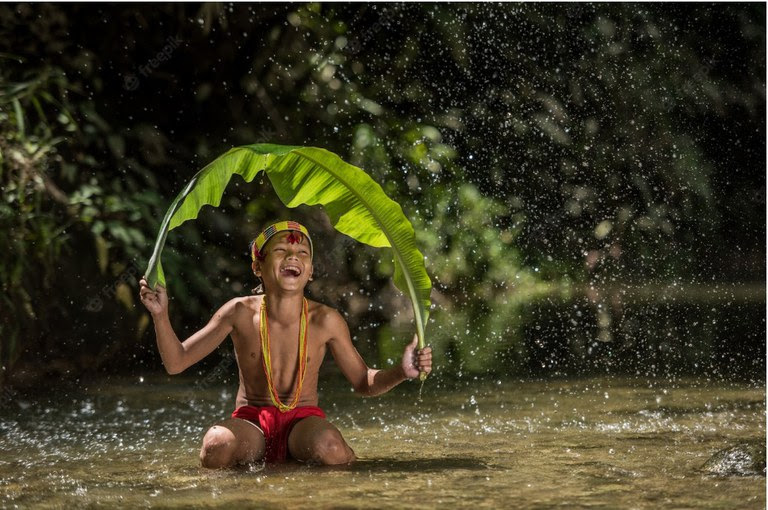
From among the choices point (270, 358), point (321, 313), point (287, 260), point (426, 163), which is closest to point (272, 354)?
point (270, 358)

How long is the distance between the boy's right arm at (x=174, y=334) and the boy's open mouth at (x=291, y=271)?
0.23 metres

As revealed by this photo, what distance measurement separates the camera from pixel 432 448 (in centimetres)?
388

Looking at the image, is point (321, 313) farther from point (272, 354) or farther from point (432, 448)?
point (432, 448)

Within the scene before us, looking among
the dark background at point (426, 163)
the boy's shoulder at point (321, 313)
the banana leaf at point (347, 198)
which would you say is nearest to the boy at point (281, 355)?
the boy's shoulder at point (321, 313)

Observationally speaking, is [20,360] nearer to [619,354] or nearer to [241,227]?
[241,227]

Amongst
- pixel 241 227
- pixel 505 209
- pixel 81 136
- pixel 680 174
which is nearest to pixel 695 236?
pixel 680 174

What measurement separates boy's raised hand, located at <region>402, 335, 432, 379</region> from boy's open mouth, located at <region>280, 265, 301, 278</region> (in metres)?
0.46

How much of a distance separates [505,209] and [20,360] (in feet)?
22.8

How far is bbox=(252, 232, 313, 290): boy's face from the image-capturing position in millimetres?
3582

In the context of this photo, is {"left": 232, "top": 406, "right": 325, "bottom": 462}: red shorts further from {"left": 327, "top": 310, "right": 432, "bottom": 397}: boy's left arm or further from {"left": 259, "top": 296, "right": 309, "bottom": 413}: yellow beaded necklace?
{"left": 327, "top": 310, "right": 432, "bottom": 397}: boy's left arm

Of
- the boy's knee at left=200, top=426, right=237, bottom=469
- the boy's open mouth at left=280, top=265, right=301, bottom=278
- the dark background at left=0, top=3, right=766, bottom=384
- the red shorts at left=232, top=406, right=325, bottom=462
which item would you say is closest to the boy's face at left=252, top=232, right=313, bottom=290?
the boy's open mouth at left=280, top=265, right=301, bottom=278

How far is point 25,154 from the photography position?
6.95 metres

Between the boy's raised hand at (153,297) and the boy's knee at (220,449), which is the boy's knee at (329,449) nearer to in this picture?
the boy's knee at (220,449)

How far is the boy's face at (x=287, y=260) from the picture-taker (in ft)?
11.8
